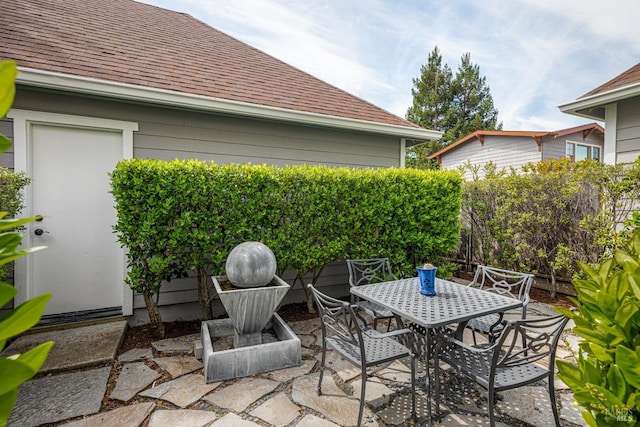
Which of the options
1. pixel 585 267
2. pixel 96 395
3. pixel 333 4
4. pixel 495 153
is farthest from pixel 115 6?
pixel 495 153

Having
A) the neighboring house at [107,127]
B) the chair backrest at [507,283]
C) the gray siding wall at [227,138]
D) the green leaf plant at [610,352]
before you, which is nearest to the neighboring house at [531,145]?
the gray siding wall at [227,138]

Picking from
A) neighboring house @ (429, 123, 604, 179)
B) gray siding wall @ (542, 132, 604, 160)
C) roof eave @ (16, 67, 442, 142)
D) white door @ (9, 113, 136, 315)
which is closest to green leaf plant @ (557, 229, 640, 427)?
roof eave @ (16, 67, 442, 142)

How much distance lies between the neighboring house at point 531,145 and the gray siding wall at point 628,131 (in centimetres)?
716

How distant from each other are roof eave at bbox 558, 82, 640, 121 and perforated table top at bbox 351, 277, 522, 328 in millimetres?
4168

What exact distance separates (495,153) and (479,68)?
10.7 m

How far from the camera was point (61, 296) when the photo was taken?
4.01 metres

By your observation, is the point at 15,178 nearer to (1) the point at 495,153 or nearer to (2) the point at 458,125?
(1) the point at 495,153

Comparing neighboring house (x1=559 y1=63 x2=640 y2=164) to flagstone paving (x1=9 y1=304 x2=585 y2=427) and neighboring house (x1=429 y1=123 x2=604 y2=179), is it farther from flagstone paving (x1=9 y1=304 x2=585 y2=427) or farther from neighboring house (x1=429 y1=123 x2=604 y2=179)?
neighboring house (x1=429 y1=123 x2=604 y2=179)

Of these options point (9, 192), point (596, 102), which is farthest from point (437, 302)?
point (596, 102)

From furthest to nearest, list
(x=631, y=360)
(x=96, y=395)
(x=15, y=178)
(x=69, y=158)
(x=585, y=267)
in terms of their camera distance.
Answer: (x=69, y=158), (x=15, y=178), (x=96, y=395), (x=585, y=267), (x=631, y=360)

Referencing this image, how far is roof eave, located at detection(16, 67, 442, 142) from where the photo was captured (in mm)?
3590

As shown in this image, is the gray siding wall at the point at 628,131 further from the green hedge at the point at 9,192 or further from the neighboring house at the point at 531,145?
the green hedge at the point at 9,192

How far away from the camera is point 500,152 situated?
14.1m

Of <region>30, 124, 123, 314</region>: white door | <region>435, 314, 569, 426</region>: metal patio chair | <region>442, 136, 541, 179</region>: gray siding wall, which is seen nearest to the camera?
<region>435, 314, 569, 426</region>: metal patio chair
